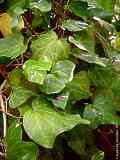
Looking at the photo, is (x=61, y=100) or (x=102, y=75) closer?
(x=61, y=100)

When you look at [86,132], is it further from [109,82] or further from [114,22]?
[114,22]

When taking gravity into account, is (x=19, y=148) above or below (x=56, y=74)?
below

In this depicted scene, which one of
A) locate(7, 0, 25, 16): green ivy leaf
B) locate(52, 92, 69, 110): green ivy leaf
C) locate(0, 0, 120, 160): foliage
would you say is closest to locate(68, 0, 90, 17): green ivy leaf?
locate(0, 0, 120, 160): foliage

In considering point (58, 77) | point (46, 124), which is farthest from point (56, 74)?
point (46, 124)

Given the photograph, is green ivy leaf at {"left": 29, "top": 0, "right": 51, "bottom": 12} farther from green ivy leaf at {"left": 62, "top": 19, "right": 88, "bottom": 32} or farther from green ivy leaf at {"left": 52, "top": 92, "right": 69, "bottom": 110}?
green ivy leaf at {"left": 52, "top": 92, "right": 69, "bottom": 110}

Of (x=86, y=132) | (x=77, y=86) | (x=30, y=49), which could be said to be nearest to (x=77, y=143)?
(x=86, y=132)

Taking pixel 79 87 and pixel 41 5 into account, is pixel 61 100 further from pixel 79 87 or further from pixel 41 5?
pixel 41 5
